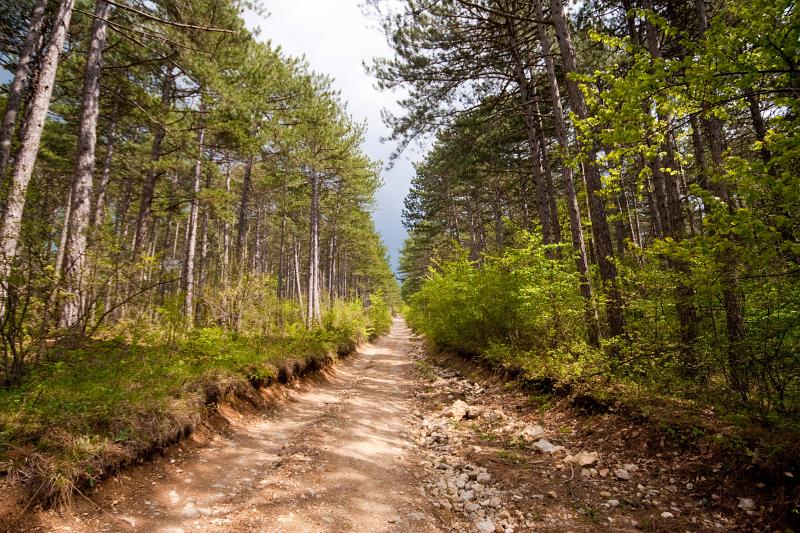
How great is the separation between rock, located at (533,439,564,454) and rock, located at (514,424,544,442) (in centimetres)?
20

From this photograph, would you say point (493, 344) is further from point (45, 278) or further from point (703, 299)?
point (45, 278)

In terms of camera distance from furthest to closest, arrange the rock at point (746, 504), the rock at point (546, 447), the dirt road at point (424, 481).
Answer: the rock at point (546, 447) < the dirt road at point (424, 481) < the rock at point (746, 504)

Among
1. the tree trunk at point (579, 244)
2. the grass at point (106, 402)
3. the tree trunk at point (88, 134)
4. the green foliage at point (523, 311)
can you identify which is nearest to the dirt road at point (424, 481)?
the grass at point (106, 402)

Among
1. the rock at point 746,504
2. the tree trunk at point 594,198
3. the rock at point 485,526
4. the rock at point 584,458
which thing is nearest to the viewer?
the rock at point 746,504

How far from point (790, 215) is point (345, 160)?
17.1m

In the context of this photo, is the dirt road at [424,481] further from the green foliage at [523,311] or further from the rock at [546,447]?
the green foliage at [523,311]

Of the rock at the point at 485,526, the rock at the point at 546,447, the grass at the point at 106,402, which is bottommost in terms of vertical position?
the rock at the point at 485,526

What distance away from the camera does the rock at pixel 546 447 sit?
15.0 ft

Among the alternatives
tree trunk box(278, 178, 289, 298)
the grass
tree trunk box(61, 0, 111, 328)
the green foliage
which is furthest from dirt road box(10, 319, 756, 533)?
tree trunk box(278, 178, 289, 298)

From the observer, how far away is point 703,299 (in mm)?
4316

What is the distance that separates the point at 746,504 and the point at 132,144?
66.2 feet

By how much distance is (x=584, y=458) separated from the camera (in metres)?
4.16

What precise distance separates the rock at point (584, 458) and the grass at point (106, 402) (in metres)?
5.02

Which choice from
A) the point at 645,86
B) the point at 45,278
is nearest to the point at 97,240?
the point at 45,278
